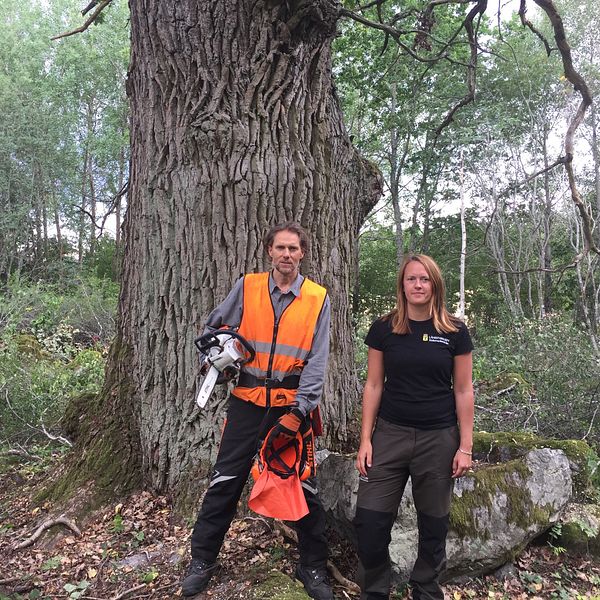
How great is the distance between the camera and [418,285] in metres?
2.71

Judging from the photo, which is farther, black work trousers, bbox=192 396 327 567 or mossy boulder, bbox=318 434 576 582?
mossy boulder, bbox=318 434 576 582

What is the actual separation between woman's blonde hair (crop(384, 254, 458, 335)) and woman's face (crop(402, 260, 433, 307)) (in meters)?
0.02

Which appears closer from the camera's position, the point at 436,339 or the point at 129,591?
the point at 436,339

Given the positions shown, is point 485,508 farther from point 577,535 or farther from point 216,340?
point 216,340

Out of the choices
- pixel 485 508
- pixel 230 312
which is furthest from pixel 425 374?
pixel 485 508

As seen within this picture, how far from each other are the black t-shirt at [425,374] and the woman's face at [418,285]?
0.13 metres

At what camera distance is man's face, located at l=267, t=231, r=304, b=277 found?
2791mm

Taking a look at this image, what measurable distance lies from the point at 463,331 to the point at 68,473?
3341 millimetres

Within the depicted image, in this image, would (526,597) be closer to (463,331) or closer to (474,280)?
(463,331)

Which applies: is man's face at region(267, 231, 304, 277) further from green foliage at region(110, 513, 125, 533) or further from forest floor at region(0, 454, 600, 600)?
green foliage at region(110, 513, 125, 533)

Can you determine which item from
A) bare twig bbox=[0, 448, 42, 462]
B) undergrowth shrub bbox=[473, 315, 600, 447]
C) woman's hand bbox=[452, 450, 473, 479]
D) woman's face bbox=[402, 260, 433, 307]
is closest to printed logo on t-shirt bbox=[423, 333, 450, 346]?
woman's face bbox=[402, 260, 433, 307]

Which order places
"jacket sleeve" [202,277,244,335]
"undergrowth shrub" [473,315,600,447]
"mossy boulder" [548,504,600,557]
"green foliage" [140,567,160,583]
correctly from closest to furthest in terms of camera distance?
1. "jacket sleeve" [202,277,244,335]
2. "green foliage" [140,567,160,583]
3. "mossy boulder" [548,504,600,557]
4. "undergrowth shrub" [473,315,600,447]

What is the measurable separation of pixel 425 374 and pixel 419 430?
0.30 m

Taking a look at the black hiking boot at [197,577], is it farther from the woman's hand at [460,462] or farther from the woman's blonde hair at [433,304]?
the woman's blonde hair at [433,304]
